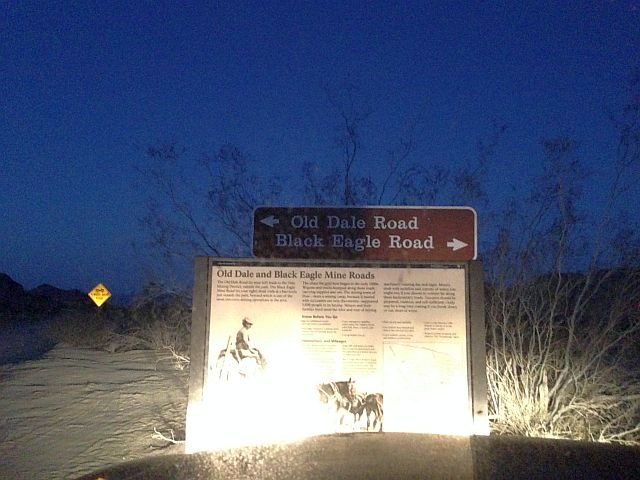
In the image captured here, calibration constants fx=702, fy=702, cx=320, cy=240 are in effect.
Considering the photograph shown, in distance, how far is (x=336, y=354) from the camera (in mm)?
6906

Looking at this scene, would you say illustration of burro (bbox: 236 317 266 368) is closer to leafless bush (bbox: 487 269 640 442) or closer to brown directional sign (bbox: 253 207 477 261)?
brown directional sign (bbox: 253 207 477 261)

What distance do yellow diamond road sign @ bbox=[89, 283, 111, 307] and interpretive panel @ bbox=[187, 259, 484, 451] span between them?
675 inches

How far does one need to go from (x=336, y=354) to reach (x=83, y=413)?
5.42 m

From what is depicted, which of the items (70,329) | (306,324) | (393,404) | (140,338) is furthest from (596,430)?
(70,329)

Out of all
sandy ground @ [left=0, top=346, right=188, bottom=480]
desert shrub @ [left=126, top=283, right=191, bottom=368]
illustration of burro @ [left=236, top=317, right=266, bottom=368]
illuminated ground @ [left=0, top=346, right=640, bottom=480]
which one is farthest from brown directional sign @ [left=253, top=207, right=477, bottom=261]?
desert shrub @ [left=126, top=283, right=191, bottom=368]

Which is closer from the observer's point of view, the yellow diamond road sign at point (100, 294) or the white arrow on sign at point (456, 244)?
the white arrow on sign at point (456, 244)

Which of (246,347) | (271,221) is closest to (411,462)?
Result: (246,347)

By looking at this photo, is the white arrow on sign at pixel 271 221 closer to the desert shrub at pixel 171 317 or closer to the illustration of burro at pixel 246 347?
the illustration of burro at pixel 246 347

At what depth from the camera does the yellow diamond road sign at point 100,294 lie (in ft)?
75.9

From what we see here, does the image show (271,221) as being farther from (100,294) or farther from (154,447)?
(100,294)

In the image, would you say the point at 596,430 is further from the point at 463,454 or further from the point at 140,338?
the point at 140,338

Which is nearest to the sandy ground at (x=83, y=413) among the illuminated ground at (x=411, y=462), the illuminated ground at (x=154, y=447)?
the illuminated ground at (x=154, y=447)

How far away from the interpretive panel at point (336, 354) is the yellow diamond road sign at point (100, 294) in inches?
675

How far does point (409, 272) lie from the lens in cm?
700
